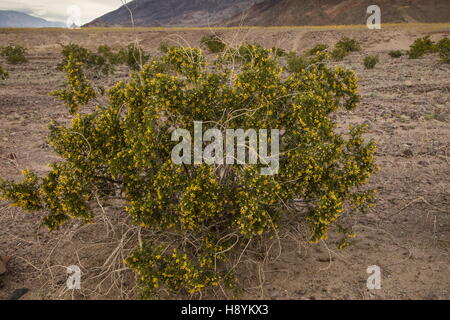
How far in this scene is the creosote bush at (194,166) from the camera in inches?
132

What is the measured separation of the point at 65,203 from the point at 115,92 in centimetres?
134

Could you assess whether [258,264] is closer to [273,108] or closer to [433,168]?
[273,108]

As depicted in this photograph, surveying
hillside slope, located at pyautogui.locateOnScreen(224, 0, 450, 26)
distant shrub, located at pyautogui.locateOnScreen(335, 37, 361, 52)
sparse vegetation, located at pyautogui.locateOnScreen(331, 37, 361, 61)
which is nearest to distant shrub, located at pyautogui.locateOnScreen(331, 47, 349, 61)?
sparse vegetation, located at pyautogui.locateOnScreen(331, 37, 361, 61)

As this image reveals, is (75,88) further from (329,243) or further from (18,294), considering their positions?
(329,243)

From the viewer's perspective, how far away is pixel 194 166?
160 inches

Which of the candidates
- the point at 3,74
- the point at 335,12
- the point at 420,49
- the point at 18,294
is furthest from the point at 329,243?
the point at 335,12

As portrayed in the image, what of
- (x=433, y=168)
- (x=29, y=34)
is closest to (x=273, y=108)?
(x=433, y=168)

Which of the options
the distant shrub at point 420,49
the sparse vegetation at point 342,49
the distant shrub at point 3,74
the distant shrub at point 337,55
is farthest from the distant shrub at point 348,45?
the distant shrub at point 3,74

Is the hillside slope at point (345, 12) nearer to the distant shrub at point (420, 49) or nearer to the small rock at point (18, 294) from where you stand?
the distant shrub at point (420, 49)

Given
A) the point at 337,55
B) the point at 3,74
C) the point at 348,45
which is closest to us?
the point at 3,74

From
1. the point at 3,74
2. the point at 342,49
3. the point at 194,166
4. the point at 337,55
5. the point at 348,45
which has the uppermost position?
the point at 348,45

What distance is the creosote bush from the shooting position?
3361 mm

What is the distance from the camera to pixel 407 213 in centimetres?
533

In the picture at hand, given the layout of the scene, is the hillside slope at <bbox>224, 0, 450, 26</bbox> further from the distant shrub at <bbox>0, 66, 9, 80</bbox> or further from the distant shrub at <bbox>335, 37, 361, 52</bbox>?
the distant shrub at <bbox>0, 66, 9, 80</bbox>
